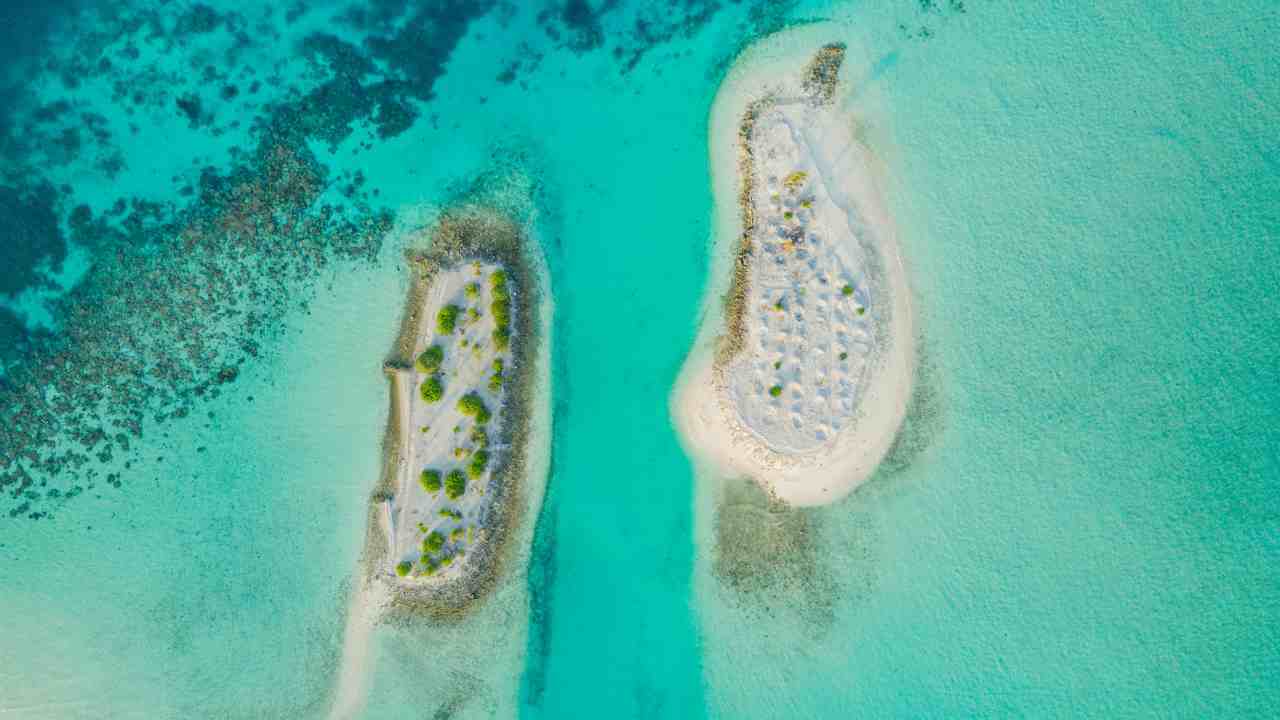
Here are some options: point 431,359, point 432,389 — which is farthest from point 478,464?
point 431,359

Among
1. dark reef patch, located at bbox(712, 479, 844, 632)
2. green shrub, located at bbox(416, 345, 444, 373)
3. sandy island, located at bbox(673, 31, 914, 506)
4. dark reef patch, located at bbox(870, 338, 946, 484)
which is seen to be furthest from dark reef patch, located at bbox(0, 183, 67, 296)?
dark reef patch, located at bbox(870, 338, 946, 484)

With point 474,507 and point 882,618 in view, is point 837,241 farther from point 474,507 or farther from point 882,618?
point 474,507

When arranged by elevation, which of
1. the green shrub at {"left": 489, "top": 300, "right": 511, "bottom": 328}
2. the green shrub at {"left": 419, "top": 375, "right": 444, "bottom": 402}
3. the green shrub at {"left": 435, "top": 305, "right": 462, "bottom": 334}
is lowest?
the green shrub at {"left": 419, "top": 375, "right": 444, "bottom": 402}

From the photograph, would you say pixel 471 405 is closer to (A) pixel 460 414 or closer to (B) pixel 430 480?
(A) pixel 460 414

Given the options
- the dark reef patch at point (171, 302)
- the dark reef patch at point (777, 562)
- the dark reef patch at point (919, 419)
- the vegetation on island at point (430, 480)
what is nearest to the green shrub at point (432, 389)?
the vegetation on island at point (430, 480)

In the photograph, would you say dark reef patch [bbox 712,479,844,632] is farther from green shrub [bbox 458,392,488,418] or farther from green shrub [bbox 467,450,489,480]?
green shrub [bbox 458,392,488,418]

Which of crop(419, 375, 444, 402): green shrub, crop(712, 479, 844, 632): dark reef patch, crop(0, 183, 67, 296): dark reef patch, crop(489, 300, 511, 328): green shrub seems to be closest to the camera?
crop(419, 375, 444, 402): green shrub
